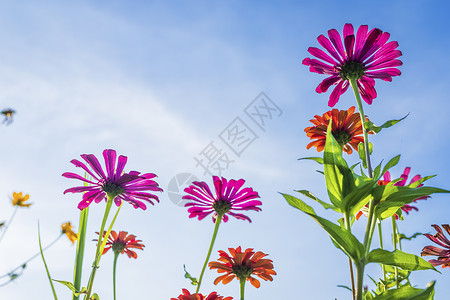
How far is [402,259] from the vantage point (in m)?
0.99

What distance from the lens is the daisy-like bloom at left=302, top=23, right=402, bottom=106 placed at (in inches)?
53.6

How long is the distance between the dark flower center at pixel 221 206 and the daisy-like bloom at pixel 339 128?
→ 41 centimetres

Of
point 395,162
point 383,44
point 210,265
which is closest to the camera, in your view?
point 395,162

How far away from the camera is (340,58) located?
142 centimetres

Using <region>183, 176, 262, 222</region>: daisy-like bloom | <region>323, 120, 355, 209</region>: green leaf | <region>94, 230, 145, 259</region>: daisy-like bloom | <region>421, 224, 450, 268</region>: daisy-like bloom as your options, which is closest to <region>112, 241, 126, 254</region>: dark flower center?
<region>94, 230, 145, 259</region>: daisy-like bloom

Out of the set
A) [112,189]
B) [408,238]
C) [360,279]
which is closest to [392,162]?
[360,279]

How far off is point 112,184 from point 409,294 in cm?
100

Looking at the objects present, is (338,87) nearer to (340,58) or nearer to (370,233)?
(340,58)

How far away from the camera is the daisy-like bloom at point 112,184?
1.43 meters

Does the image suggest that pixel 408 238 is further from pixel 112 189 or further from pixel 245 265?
pixel 112 189

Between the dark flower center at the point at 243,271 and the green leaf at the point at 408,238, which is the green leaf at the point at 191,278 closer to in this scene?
the dark flower center at the point at 243,271

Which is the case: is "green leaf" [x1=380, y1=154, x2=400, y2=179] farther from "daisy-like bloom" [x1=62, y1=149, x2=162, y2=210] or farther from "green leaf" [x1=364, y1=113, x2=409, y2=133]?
"daisy-like bloom" [x1=62, y1=149, x2=162, y2=210]

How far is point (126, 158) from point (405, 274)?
1.11 metres

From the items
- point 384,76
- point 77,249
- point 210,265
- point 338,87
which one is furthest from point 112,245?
point 384,76
